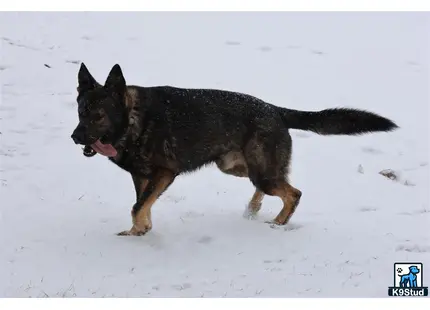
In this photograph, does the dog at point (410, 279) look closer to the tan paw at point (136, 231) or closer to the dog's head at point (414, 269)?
the dog's head at point (414, 269)

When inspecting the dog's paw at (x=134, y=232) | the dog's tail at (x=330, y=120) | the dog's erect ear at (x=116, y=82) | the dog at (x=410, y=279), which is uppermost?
the dog's erect ear at (x=116, y=82)

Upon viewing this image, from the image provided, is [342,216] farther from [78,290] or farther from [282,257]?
[78,290]

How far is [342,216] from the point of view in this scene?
28.2 feet

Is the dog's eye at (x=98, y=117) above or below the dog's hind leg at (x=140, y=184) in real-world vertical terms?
above

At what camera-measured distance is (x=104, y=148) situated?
7266 millimetres

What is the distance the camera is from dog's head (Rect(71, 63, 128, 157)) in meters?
7.03

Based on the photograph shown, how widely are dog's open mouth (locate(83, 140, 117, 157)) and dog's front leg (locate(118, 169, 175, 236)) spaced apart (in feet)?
2.04

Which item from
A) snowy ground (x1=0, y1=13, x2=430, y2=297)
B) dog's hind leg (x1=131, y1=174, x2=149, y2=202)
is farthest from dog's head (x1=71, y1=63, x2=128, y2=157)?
snowy ground (x1=0, y1=13, x2=430, y2=297)

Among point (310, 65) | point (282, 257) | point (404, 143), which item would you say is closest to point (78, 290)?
point (282, 257)

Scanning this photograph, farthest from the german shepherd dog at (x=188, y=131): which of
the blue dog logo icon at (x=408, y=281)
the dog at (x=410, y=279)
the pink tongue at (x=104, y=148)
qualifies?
the dog at (x=410, y=279)

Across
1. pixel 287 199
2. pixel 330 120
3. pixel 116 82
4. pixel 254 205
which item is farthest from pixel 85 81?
pixel 330 120

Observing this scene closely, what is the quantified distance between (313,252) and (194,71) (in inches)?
379

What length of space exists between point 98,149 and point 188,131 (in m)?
1.19

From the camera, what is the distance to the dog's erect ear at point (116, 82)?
704 cm
